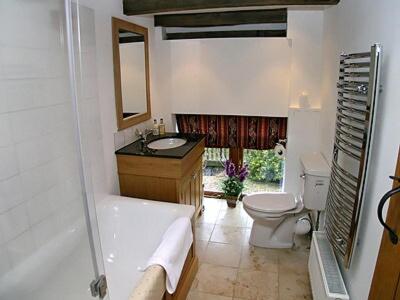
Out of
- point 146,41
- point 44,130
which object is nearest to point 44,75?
point 44,130

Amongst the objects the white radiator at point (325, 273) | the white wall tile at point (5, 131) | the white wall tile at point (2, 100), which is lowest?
the white radiator at point (325, 273)

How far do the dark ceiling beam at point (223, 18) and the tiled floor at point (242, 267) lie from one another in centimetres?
221

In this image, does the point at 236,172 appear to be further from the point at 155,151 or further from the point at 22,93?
the point at 22,93

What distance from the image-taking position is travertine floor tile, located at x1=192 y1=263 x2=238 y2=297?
2.32 m

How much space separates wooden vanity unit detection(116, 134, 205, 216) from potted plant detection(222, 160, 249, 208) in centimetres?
96

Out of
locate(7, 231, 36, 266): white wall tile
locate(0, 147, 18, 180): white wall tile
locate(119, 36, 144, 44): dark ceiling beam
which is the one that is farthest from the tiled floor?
locate(119, 36, 144, 44): dark ceiling beam

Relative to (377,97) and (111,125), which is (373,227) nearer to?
(377,97)

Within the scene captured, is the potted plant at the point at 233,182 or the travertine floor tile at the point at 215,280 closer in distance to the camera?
the travertine floor tile at the point at 215,280

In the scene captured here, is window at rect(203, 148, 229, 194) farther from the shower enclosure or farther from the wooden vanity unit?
the shower enclosure

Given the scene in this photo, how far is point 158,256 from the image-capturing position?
1.68m

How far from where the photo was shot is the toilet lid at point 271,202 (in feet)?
8.78

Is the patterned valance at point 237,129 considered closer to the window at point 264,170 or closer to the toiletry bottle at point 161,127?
the window at point 264,170

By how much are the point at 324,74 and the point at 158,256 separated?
7.59ft

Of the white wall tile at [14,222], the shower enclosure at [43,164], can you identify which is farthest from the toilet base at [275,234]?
the white wall tile at [14,222]
